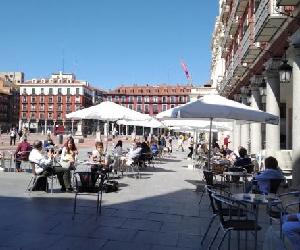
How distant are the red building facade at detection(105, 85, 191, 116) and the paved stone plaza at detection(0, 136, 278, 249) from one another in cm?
12743

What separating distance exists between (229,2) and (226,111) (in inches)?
1026

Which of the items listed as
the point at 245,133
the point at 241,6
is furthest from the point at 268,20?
the point at 245,133

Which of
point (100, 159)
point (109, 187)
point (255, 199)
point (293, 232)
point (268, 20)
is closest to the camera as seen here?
point (293, 232)

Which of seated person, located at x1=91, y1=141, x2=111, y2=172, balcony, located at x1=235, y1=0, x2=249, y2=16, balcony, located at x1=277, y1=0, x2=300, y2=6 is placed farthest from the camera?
balcony, located at x1=235, y1=0, x2=249, y2=16

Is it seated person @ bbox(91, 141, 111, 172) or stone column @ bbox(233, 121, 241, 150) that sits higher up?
stone column @ bbox(233, 121, 241, 150)

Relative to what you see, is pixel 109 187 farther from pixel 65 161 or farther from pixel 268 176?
pixel 268 176

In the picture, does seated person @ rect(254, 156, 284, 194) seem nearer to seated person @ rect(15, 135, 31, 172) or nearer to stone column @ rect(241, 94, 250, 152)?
seated person @ rect(15, 135, 31, 172)

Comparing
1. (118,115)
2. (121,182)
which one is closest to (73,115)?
(118,115)

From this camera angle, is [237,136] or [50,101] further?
[50,101]

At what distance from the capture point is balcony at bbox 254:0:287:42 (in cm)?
1253

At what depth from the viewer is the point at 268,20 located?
12.9m

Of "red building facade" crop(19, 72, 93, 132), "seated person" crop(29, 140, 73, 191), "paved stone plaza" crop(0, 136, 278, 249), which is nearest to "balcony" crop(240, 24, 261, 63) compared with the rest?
"paved stone plaza" crop(0, 136, 278, 249)

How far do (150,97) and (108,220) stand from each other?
131818 millimetres

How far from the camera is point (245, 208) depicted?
528 cm
